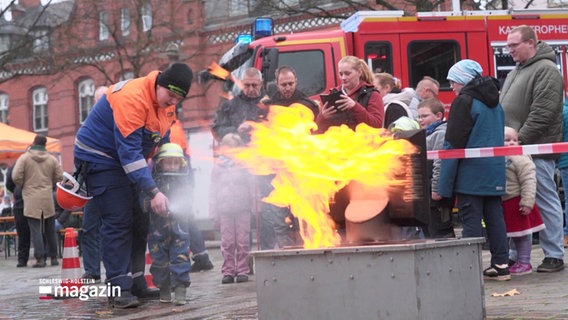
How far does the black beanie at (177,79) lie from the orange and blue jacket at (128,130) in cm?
15

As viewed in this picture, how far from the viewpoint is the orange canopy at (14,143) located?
827 inches

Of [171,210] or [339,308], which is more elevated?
[171,210]

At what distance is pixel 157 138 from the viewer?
8.10 m

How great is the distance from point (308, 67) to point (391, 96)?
21.1 feet

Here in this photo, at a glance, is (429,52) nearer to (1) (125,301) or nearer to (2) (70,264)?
(2) (70,264)

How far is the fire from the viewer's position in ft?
19.4

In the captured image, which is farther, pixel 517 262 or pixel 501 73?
pixel 501 73

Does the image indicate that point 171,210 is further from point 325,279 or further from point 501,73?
point 501,73

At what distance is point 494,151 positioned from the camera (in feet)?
26.3

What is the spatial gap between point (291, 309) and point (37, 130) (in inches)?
2040

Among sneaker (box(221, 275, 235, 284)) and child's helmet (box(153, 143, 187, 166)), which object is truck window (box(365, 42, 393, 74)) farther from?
child's helmet (box(153, 143, 187, 166))

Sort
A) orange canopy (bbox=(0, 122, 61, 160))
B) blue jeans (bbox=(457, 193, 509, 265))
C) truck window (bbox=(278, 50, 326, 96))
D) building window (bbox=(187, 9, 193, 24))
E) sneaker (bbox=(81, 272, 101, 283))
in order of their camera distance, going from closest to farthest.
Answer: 1. blue jeans (bbox=(457, 193, 509, 265))
2. sneaker (bbox=(81, 272, 101, 283))
3. truck window (bbox=(278, 50, 326, 96))
4. orange canopy (bbox=(0, 122, 61, 160))
5. building window (bbox=(187, 9, 193, 24))

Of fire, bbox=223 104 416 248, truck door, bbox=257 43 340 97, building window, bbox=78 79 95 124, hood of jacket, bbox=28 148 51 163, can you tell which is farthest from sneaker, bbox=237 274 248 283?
building window, bbox=78 79 95 124

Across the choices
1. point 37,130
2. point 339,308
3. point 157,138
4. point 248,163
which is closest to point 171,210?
point 157,138
